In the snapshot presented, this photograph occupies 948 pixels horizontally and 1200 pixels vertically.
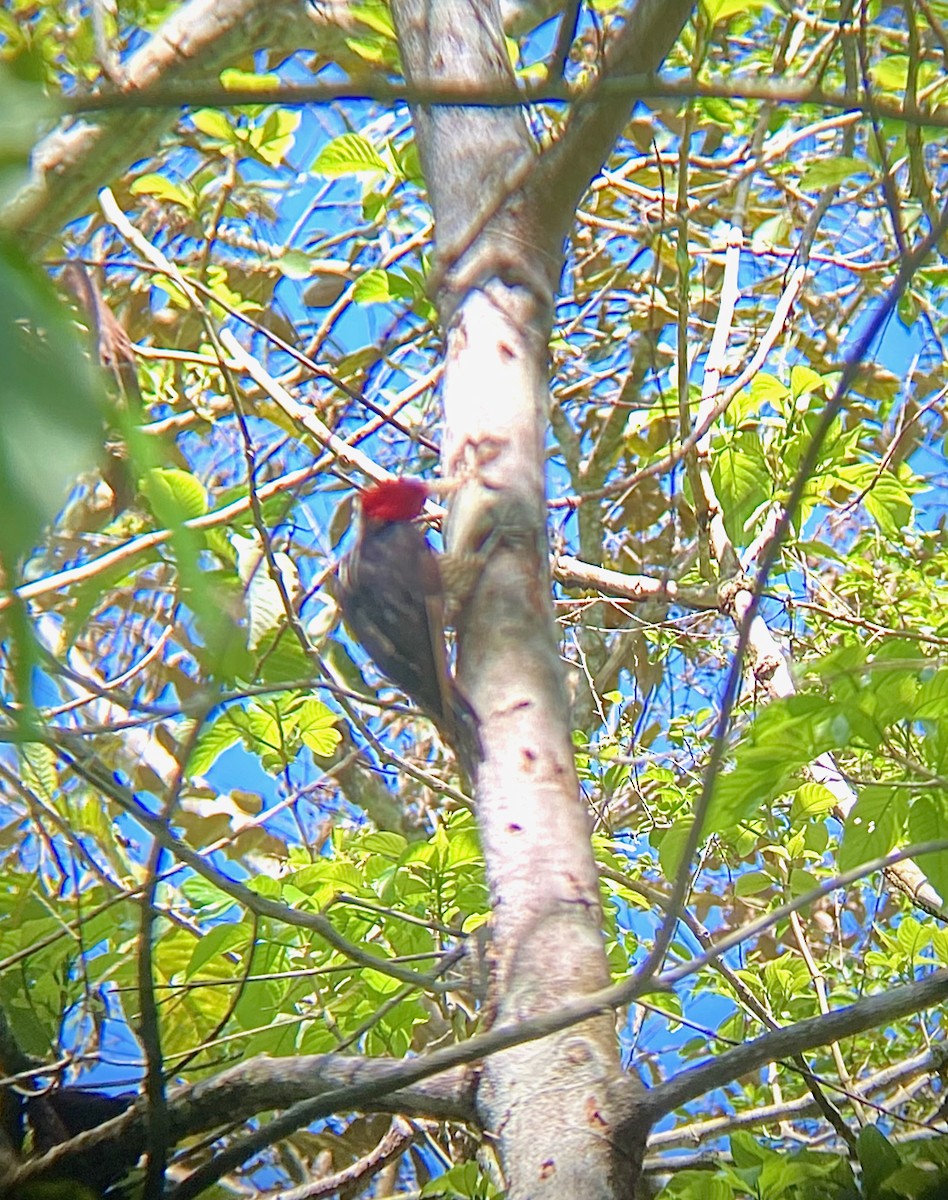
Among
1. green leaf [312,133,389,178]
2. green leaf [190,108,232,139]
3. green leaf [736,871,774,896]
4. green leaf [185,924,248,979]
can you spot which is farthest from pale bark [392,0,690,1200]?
green leaf [736,871,774,896]

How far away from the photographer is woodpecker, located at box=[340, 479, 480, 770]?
2.17 meters

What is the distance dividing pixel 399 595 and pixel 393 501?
0.28 meters

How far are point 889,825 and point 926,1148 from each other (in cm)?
35

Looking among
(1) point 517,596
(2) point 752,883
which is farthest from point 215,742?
(2) point 752,883

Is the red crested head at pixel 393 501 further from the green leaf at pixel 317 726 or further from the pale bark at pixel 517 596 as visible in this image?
the pale bark at pixel 517 596

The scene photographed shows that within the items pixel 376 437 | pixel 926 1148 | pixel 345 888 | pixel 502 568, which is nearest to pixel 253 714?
pixel 345 888

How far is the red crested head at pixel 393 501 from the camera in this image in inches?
103

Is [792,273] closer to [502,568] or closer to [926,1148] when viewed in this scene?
[502,568]

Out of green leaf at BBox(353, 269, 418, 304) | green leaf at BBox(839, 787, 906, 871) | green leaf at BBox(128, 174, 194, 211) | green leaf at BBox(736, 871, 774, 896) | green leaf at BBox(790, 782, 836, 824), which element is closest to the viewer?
green leaf at BBox(839, 787, 906, 871)

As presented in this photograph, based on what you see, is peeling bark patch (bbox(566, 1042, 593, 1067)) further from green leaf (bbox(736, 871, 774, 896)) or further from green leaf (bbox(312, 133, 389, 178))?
green leaf (bbox(312, 133, 389, 178))

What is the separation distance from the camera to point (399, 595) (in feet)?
7.99

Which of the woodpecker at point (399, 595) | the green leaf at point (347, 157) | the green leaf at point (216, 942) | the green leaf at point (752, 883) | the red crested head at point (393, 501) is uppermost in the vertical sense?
the green leaf at point (347, 157)

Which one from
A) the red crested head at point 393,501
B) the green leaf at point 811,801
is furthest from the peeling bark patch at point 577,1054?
the red crested head at point 393,501

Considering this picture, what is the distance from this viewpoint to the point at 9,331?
424 millimetres
